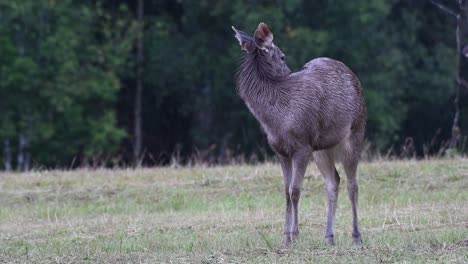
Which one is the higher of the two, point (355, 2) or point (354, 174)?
point (355, 2)

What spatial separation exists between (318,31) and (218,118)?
5036mm

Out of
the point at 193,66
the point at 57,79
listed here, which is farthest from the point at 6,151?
the point at 193,66

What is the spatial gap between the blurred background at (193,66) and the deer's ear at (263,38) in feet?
71.3

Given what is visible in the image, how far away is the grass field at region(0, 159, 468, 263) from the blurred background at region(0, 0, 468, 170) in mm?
16656

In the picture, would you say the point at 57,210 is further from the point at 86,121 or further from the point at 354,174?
the point at 86,121

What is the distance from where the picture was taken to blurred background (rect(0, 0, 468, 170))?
35.8m

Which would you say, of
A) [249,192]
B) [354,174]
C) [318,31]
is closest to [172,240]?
[354,174]

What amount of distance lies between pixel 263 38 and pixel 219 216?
3.20m

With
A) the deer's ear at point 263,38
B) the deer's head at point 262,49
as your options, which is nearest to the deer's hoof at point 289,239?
the deer's head at point 262,49

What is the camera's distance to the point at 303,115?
38.3 ft

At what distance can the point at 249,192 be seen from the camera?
16688mm

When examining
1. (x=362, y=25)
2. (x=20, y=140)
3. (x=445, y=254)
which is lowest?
(x=20, y=140)

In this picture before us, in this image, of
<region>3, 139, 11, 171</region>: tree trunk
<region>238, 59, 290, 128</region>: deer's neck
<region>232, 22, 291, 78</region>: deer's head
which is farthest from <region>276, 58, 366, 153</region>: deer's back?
<region>3, 139, 11, 171</region>: tree trunk

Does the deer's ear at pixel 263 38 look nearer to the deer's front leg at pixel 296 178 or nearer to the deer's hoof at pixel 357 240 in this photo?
the deer's front leg at pixel 296 178
